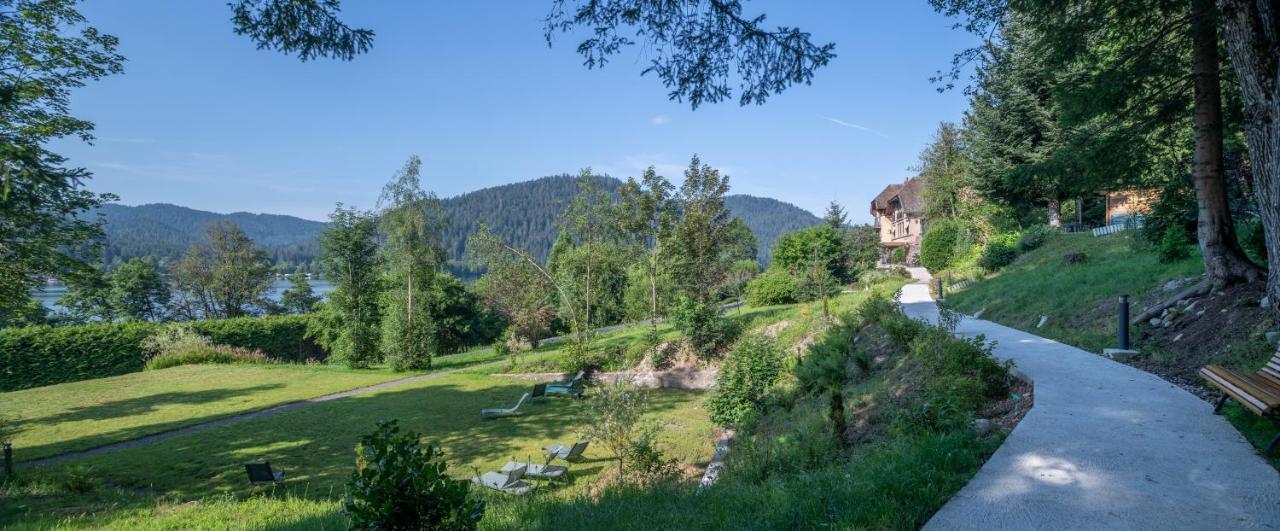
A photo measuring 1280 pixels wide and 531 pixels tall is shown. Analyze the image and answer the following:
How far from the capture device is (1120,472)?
139 inches

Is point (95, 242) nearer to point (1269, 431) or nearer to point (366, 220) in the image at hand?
point (366, 220)

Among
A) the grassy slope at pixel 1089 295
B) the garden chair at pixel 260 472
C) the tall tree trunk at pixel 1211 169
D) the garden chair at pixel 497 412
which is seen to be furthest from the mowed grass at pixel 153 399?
the tall tree trunk at pixel 1211 169

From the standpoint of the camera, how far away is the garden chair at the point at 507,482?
6366 millimetres

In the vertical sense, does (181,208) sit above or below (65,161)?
above

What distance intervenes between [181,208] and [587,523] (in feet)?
815

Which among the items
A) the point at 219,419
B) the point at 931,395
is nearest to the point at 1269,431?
the point at 931,395

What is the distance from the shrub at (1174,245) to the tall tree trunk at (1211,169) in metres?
3.20

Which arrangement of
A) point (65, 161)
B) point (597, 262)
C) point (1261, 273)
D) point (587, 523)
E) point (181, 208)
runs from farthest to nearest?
point (181, 208)
point (597, 262)
point (65, 161)
point (1261, 273)
point (587, 523)

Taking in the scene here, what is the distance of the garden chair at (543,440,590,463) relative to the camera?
7930mm

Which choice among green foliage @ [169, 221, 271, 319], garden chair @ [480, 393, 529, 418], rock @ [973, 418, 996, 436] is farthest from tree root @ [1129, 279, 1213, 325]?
green foliage @ [169, 221, 271, 319]

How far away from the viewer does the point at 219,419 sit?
12164 millimetres

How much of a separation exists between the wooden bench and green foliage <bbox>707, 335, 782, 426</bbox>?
5.75m

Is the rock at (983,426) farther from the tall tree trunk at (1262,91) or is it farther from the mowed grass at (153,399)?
the mowed grass at (153,399)

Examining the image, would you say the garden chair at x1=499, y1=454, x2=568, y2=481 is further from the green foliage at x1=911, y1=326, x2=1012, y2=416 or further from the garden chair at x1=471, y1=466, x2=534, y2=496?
the green foliage at x1=911, y1=326, x2=1012, y2=416
